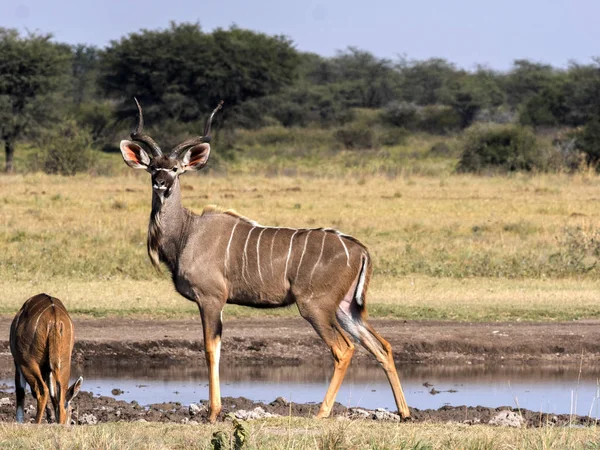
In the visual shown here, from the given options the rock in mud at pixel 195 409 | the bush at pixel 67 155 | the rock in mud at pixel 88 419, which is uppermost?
the bush at pixel 67 155

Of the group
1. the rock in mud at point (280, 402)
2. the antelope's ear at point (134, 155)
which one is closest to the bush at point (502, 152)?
the rock in mud at point (280, 402)

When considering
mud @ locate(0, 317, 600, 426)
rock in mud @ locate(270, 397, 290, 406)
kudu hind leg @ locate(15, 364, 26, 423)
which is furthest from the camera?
mud @ locate(0, 317, 600, 426)

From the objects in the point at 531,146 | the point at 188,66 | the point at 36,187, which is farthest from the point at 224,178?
the point at 188,66

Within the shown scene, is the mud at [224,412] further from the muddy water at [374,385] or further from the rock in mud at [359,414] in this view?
the muddy water at [374,385]

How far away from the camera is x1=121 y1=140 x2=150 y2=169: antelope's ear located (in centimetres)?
746

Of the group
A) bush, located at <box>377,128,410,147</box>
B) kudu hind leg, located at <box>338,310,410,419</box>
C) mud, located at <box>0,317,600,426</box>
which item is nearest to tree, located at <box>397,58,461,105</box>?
bush, located at <box>377,128,410,147</box>

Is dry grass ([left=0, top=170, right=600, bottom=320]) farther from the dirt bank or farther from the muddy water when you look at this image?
the muddy water

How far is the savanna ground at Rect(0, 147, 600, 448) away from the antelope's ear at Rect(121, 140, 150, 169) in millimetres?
2134

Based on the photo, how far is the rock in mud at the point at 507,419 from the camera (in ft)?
23.2

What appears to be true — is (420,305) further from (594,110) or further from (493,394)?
(594,110)

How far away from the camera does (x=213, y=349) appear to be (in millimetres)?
7098

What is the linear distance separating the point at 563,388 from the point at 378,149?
116 feet

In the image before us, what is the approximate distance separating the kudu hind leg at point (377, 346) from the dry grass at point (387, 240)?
435 centimetres

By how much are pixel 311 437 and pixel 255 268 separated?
187cm
